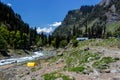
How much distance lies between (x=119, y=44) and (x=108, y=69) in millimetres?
34523

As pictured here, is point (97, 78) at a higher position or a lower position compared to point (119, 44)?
lower

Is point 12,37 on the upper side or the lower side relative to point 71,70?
upper

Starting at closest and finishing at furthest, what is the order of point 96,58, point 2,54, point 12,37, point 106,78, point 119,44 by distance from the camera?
point 106,78
point 96,58
point 119,44
point 2,54
point 12,37

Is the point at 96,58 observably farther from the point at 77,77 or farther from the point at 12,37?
the point at 12,37

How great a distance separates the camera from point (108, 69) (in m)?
40.8

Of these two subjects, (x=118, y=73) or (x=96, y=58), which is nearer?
(x=118, y=73)

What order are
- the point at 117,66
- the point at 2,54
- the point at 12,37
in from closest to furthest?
the point at 117,66 → the point at 2,54 → the point at 12,37

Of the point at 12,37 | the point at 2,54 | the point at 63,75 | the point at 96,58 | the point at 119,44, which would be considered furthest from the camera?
the point at 12,37

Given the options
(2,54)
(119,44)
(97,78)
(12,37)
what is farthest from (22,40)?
(97,78)

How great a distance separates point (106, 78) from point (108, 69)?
13.4ft

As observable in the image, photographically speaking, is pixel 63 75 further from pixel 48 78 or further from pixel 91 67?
pixel 91 67

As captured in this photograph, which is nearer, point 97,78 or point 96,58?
point 97,78

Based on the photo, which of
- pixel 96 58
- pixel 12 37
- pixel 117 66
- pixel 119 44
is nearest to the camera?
pixel 117 66

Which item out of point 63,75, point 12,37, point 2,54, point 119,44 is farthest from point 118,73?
point 12,37
